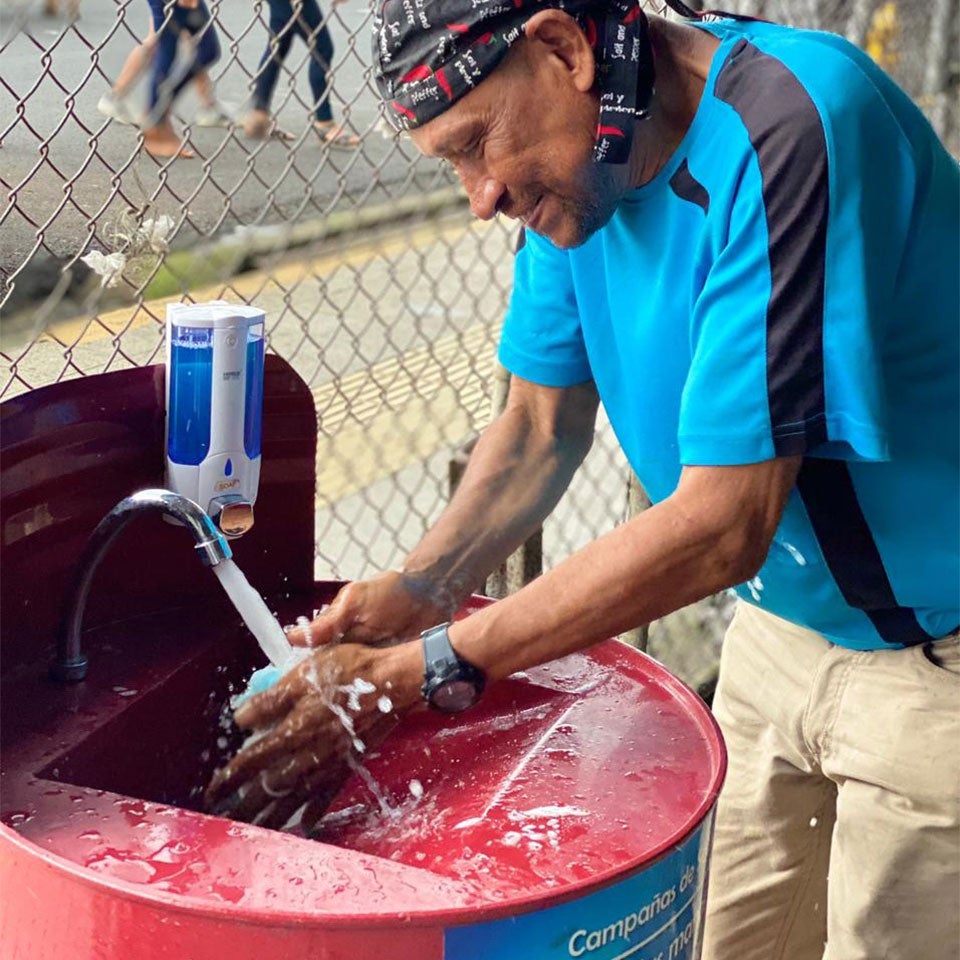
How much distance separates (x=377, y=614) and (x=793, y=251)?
2.34 feet

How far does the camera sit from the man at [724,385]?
1.46m

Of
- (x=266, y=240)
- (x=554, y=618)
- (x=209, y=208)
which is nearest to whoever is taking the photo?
(x=554, y=618)

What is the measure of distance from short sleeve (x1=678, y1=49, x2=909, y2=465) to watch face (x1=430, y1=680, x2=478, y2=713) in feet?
1.22

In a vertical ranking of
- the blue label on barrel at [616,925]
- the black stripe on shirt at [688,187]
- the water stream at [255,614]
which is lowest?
the blue label on barrel at [616,925]

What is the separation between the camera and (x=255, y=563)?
1.86m

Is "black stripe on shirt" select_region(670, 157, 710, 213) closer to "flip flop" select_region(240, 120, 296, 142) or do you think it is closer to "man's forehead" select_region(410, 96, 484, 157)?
"man's forehead" select_region(410, 96, 484, 157)

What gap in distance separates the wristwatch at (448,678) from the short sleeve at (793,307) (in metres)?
0.36

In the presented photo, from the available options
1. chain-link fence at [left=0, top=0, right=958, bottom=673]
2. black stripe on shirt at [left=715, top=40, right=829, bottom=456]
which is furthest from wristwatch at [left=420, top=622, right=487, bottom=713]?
chain-link fence at [left=0, top=0, right=958, bottom=673]

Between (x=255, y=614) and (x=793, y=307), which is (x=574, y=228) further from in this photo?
(x=255, y=614)

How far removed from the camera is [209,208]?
3.31 m

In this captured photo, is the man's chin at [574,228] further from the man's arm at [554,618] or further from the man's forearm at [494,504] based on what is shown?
the man's forearm at [494,504]

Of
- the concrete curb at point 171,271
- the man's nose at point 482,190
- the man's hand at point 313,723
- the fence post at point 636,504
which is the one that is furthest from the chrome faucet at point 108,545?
the fence post at point 636,504

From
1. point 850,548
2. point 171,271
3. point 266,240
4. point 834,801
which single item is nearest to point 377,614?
point 850,548

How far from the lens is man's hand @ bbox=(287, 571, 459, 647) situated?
1.73 m
